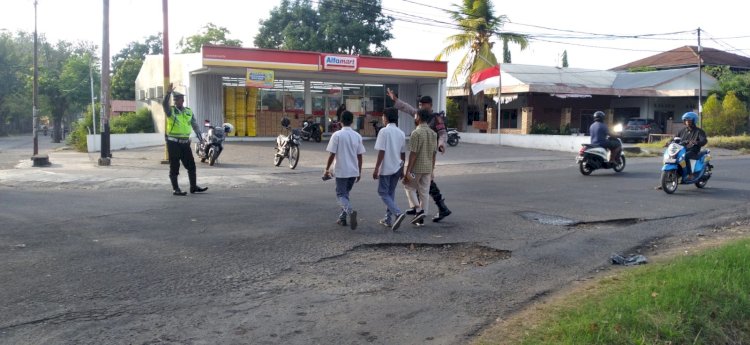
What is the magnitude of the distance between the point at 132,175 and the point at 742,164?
17.9 m

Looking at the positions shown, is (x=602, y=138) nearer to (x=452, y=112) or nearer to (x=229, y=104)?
(x=229, y=104)

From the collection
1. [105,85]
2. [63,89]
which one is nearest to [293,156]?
[105,85]

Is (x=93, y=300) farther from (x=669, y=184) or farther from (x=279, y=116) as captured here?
(x=279, y=116)

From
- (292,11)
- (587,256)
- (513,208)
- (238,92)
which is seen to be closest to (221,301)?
(587,256)

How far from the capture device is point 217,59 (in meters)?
24.5

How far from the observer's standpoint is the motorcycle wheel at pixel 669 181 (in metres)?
12.3

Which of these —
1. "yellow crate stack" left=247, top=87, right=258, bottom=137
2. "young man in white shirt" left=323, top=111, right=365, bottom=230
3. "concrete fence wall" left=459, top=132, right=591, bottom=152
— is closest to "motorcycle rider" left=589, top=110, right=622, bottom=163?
"concrete fence wall" left=459, top=132, right=591, bottom=152

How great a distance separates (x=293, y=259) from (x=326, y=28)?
4058 cm

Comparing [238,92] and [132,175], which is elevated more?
[238,92]

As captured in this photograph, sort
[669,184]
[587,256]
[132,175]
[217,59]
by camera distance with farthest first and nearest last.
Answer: [217,59]
[132,175]
[669,184]
[587,256]

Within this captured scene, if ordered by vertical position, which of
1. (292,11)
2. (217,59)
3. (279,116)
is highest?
(292,11)

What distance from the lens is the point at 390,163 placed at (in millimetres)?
8195

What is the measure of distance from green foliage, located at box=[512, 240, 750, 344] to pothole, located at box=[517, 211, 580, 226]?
2921mm

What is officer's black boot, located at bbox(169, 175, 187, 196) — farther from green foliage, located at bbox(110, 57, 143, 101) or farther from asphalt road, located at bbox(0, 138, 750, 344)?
green foliage, located at bbox(110, 57, 143, 101)
